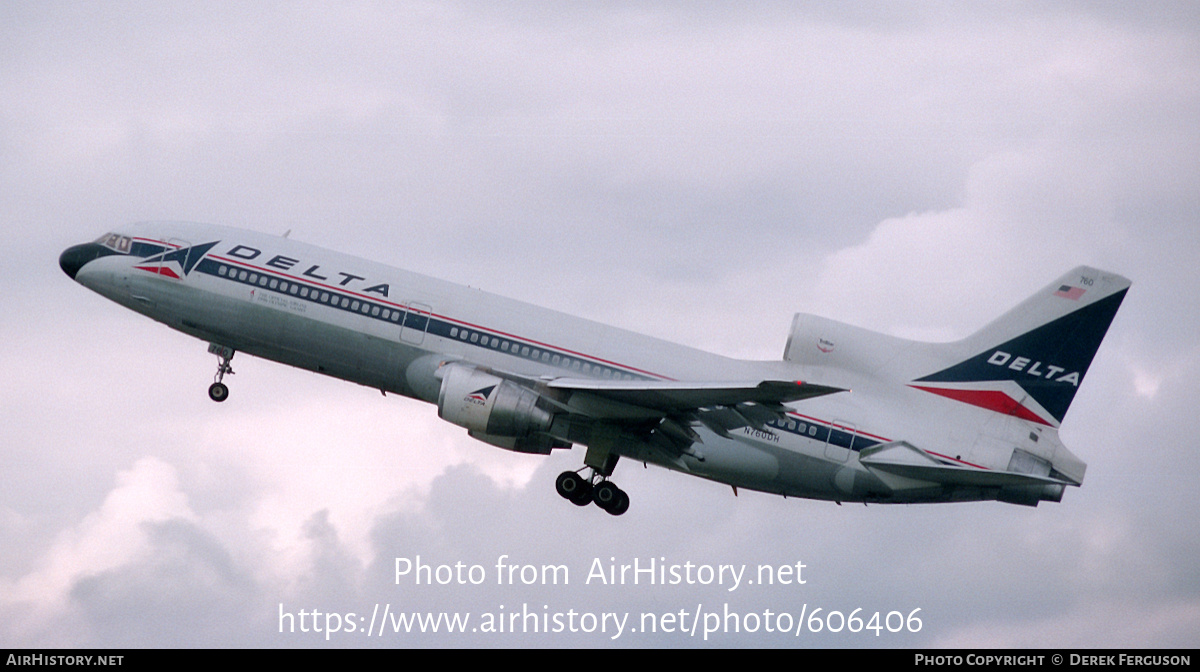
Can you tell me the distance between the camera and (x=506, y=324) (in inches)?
1657

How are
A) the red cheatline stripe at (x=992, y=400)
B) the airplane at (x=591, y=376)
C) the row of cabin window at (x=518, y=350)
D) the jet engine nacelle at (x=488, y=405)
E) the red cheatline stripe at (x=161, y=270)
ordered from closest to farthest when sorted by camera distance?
the jet engine nacelle at (x=488, y=405) < the airplane at (x=591, y=376) < the row of cabin window at (x=518, y=350) < the red cheatline stripe at (x=161, y=270) < the red cheatline stripe at (x=992, y=400)

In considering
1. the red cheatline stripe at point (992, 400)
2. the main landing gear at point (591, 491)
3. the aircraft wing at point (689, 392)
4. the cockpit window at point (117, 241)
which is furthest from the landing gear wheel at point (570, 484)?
the cockpit window at point (117, 241)

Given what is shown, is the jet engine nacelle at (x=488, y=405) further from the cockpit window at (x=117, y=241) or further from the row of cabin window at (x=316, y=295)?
the cockpit window at (x=117, y=241)

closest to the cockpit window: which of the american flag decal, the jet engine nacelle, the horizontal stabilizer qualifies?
the jet engine nacelle

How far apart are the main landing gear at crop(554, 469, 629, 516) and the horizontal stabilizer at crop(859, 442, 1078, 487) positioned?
310 inches

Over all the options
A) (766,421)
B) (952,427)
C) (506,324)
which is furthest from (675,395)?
(952,427)

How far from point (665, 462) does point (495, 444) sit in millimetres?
5417

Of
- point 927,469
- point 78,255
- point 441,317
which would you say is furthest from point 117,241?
point 927,469

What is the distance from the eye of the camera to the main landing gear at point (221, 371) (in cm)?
4400

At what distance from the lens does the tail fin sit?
44688 mm

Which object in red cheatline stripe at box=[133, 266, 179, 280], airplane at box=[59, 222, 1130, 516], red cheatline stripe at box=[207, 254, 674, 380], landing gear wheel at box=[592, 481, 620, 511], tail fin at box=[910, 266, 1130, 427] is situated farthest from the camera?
tail fin at box=[910, 266, 1130, 427]

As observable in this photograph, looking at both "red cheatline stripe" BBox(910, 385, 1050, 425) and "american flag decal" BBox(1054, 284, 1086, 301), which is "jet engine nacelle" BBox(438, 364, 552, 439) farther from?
"american flag decal" BBox(1054, 284, 1086, 301)

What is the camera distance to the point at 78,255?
Answer: 44812mm

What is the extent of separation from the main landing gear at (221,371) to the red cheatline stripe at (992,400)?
2199 centimetres
